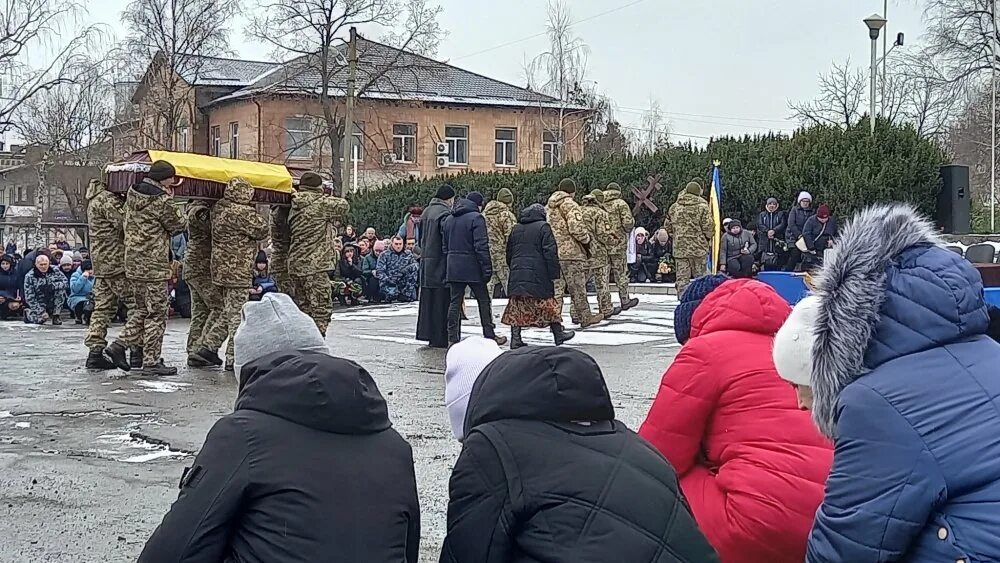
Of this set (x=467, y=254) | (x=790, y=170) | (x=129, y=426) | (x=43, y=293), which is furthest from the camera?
(x=790, y=170)

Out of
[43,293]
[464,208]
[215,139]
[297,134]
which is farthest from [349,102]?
[464,208]

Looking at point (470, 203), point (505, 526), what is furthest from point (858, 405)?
point (470, 203)

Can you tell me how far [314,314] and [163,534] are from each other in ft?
31.7

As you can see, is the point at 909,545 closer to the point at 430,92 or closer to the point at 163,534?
the point at 163,534

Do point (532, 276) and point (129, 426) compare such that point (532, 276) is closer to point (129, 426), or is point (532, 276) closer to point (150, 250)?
point (150, 250)

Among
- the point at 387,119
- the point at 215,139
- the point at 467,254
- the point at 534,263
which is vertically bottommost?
the point at 534,263

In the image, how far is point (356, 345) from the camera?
50.5 ft

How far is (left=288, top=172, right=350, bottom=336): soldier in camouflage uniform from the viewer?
40.5 ft

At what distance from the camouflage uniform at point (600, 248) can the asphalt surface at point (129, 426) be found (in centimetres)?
132

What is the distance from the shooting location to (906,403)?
2812 mm

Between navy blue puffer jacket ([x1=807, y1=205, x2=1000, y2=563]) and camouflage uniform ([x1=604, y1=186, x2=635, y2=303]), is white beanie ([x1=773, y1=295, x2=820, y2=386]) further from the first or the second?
camouflage uniform ([x1=604, y1=186, x2=635, y2=303])

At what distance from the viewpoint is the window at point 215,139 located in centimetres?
5556

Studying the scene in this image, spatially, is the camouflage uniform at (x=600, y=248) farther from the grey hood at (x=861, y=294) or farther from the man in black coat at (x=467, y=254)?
the grey hood at (x=861, y=294)

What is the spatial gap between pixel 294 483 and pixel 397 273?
22064 millimetres
